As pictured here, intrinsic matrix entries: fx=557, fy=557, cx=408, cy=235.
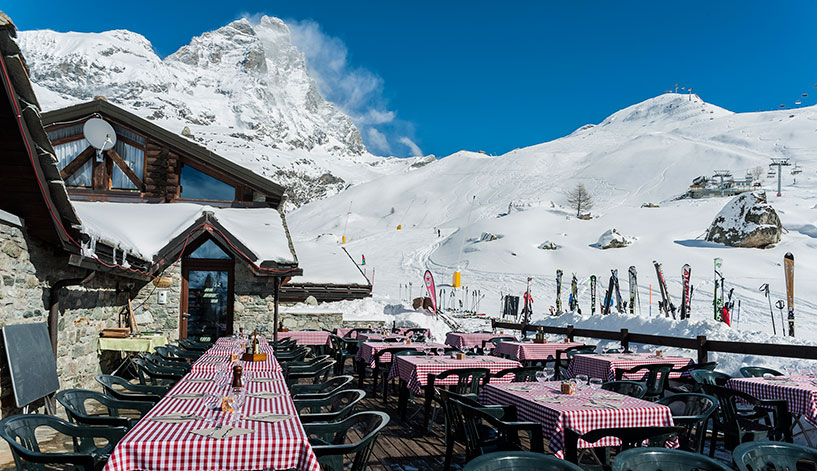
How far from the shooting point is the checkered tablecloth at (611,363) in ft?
23.9

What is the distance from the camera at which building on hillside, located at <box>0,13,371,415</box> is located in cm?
536

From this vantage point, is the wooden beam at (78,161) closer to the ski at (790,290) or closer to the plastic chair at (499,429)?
the plastic chair at (499,429)

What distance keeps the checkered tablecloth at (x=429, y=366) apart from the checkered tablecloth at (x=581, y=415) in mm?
1897

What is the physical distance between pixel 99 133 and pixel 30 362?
9.41 meters

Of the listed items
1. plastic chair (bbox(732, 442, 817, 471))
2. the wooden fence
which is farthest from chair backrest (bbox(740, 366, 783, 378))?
plastic chair (bbox(732, 442, 817, 471))

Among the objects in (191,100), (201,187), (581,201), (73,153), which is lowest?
(201,187)

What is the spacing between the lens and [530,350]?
920cm

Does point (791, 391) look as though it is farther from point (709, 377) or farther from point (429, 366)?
point (429, 366)

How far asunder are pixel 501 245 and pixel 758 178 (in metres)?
46.1

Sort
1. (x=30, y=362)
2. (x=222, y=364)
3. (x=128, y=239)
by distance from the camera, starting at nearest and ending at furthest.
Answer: (x=30, y=362) → (x=222, y=364) → (x=128, y=239)

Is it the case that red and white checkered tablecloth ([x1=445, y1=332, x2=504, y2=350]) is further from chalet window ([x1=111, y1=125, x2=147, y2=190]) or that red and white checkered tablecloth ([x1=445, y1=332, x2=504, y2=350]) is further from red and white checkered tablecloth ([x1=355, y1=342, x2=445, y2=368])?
chalet window ([x1=111, y1=125, x2=147, y2=190])

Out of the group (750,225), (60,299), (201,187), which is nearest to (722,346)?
(60,299)

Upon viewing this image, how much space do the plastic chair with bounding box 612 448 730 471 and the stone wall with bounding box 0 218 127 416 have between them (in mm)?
5549

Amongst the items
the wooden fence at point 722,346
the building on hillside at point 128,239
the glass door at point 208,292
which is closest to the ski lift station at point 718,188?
the building on hillside at point 128,239
